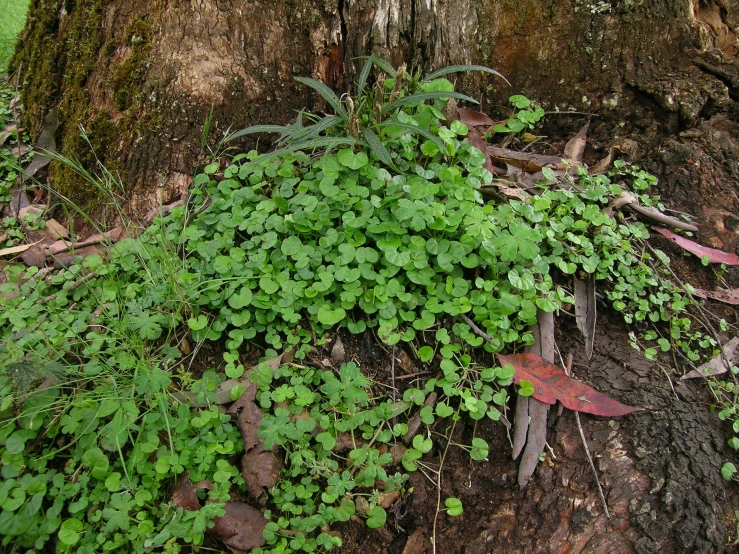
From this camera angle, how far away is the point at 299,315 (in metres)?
2.21

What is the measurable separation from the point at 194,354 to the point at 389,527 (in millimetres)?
1058

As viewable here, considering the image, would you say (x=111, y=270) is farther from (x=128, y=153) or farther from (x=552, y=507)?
(x=552, y=507)

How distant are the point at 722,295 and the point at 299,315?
2019mm

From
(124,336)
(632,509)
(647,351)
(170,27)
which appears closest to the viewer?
(632,509)

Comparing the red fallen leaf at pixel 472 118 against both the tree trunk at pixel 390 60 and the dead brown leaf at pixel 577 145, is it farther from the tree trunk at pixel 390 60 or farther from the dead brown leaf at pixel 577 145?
the dead brown leaf at pixel 577 145

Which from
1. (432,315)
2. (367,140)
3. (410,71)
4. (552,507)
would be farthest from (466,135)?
(552,507)

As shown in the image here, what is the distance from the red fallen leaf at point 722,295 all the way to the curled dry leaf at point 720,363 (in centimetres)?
A: 21

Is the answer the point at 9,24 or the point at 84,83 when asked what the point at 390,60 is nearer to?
the point at 84,83

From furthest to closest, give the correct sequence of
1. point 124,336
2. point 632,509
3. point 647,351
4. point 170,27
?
1. point 170,27
2. point 647,351
3. point 124,336
4. point 632,509

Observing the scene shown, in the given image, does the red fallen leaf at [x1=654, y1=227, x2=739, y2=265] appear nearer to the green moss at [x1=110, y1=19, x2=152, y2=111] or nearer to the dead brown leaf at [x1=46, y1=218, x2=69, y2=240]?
the green moss at [x1=110, y1=19, x2=152, y2=111]

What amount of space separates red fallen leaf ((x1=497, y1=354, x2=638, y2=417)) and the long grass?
4373 millimetres

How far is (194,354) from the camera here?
2223 millimetres

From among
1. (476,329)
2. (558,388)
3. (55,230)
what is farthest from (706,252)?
(55,230)

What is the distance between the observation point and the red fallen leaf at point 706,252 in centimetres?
258
